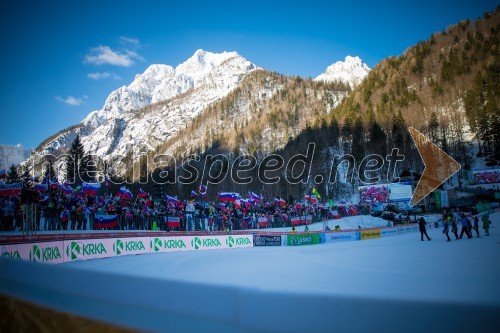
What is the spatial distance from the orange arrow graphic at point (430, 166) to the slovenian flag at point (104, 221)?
4492cm

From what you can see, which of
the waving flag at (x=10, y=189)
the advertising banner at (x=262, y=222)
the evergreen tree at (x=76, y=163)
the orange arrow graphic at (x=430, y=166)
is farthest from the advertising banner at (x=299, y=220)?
the evergreen tree at (x=76, y=163)

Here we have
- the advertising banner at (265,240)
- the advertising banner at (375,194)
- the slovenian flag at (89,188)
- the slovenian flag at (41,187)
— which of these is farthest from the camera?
the advertising banner at (375,194)

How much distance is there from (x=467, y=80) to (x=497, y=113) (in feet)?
63.5

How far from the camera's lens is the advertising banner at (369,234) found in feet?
94.0

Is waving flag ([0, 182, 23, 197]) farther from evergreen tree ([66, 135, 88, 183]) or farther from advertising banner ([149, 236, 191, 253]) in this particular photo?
evergreen tree ([66, 135, 88, 183])

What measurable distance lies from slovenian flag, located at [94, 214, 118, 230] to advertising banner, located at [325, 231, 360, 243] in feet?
55.5

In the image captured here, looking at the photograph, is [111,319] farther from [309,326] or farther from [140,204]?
[140,204]

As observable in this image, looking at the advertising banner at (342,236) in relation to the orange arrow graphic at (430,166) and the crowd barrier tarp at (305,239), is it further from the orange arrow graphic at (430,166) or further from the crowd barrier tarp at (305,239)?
the orange arrow graphic at (430,166)

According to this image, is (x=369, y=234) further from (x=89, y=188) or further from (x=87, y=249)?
(x=89, y=188)

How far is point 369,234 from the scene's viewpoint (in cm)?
2930

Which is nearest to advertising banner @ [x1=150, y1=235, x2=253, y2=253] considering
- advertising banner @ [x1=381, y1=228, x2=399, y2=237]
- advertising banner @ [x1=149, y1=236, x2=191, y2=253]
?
advertising banner @ [x1=149, y1=236, x2=191, y2=253]

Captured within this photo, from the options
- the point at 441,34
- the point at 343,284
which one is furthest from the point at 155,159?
the point at 343,284

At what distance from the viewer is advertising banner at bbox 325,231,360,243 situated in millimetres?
26802

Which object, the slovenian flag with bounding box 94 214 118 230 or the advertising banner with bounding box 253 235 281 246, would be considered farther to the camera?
the advertising banner with bounding box 253 235 281 246
